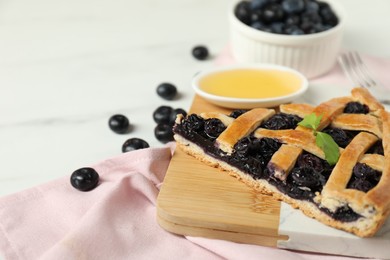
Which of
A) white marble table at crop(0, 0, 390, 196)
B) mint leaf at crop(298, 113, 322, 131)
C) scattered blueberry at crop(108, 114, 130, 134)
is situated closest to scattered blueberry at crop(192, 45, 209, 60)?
white marble table at crop(0, 0, 390, 196)

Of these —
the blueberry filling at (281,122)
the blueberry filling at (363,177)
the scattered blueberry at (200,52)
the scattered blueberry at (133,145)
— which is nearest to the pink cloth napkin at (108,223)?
the scattered blueberry at (133,145)

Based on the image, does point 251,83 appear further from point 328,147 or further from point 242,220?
point 242,220

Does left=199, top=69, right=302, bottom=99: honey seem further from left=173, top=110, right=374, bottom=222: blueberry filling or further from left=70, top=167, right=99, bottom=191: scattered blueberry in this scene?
left=70, top=167, right=99, bottom=191: scattered blueberry

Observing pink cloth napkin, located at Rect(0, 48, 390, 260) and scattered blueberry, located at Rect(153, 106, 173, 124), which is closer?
pink cloth napkin, located at Rect(0, 48, 390, 260)

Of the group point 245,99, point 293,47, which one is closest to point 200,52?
point 293,47

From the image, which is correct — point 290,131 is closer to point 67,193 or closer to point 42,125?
point 67,193

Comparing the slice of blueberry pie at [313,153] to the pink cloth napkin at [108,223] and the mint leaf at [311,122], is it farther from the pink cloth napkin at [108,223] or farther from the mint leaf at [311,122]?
the pink cloth napkin at [108,223]

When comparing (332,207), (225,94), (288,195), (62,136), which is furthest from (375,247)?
(62,136)
